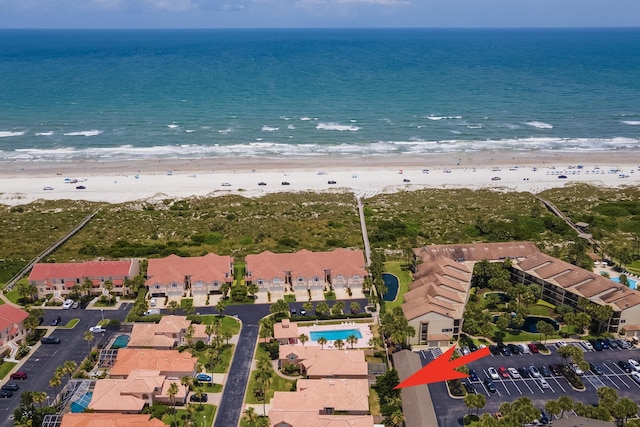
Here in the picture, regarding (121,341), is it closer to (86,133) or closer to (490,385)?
(490,385)

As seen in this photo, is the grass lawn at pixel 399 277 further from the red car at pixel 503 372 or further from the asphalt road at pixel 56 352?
the asphalt road at pixel 56 352

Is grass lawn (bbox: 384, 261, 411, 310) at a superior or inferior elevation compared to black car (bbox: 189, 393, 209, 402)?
superior

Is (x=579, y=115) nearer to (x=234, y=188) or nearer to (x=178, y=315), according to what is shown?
(x=234, y=188)

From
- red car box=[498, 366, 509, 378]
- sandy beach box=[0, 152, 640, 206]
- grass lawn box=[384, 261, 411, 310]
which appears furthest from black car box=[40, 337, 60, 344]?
sandy beach box=[0, 152, 640, 206]

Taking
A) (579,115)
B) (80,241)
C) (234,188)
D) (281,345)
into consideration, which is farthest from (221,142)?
(579,115)

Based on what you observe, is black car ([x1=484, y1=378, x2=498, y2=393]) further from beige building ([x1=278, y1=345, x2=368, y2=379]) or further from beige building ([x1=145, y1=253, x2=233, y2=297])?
beige building ([x1=145, y1=253, x2=233, y2=297])
